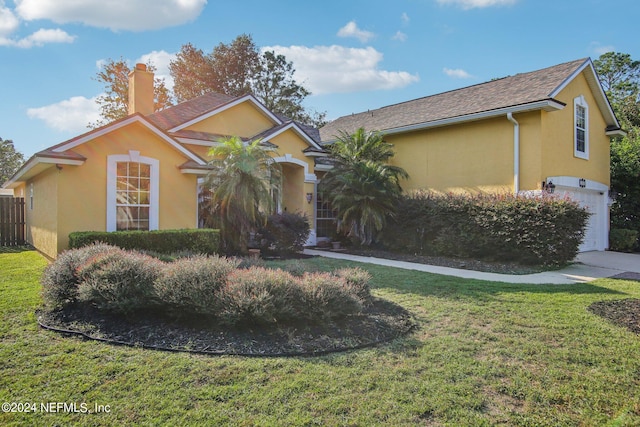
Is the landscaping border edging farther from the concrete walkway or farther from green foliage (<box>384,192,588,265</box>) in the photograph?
green foliage (<box>384,192,588,265</box>)

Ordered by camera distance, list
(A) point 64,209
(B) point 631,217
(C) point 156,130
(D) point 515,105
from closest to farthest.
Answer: (A) point 64,209, (C) point 156,130, (D) point 515,105, (B) point 631,217

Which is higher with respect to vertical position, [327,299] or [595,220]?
[595,220]

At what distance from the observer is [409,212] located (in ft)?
45.7

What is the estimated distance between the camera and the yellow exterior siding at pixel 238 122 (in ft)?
48.8

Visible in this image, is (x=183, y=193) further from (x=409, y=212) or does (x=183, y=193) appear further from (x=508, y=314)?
(x=508, y=314)

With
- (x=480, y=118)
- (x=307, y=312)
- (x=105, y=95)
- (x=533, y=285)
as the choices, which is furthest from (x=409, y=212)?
(x=105, y=95)

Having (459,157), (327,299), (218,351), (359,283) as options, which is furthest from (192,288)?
(459,157)

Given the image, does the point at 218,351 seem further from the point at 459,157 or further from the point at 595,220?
the point at 595,220

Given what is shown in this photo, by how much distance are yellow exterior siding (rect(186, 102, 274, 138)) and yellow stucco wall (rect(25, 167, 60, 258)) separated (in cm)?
510

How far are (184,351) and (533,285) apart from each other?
7241mm

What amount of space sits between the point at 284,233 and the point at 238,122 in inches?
228

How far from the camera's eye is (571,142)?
14047mm

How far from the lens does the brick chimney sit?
14.3 metres

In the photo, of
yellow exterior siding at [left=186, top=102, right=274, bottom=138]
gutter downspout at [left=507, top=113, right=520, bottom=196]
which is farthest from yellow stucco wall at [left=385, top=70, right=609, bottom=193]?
yellow exterior siding at [left=186, top=102, right=274, bottom=138]
